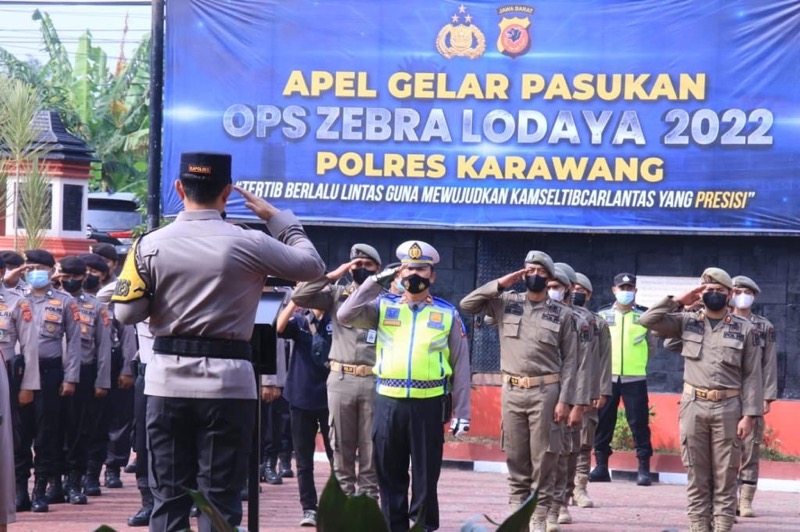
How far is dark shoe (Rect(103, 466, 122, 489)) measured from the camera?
520 inches

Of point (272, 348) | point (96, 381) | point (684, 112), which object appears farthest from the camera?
point (684, 112)

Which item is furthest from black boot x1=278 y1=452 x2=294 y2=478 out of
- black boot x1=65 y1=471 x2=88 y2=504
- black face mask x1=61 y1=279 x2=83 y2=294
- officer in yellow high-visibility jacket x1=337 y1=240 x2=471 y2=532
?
officer in yellow high-visibility jacket x1=337 y1=240 x2=471 y2=532

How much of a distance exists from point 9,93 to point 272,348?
48.5 feet

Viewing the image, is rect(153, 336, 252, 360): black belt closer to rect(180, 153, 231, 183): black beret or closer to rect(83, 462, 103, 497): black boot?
rect(180, 153, 231, 183): black beret

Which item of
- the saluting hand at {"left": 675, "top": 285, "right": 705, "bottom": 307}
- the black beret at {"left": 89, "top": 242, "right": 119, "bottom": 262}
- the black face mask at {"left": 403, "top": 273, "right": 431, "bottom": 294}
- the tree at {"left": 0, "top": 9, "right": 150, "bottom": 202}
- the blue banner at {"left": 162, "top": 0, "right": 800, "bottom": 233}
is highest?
the tree at {"left": 0, "top": 9, "right": 150, "bottom": 202}

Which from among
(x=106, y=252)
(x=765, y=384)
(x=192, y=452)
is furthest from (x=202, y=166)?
(x=765, y=384)

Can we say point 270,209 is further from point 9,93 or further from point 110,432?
point 9,93

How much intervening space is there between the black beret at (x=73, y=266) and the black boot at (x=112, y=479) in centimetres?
201

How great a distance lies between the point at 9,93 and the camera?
803 inches

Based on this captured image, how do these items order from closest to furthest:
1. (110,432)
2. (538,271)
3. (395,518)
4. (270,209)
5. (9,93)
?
(270,209)
(395,518)
(538,271)
(110,432)
(9,93)

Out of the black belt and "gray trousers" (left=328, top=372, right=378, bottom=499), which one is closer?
the black belt

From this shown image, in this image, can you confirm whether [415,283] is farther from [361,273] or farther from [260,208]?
[260,208]

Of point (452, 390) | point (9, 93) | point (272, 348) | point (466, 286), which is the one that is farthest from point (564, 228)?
point (272, 348)

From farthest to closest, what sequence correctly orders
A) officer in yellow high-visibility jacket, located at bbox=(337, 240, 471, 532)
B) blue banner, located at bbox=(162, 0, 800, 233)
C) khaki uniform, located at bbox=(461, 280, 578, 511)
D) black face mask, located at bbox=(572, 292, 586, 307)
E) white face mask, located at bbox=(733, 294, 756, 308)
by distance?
blue banner, located at bbox=(162, 0, 800, 233) < black face mask, located at bbox=(572, 292, 586, 307) < white face mask, located at bbox=(733, 294, 756, 308) < khaki uniform, located at bbox=(461, 280, 578, 511) < officer in yellow high-visibility jacket, located at bbox=(337, 240, 471, 532)
